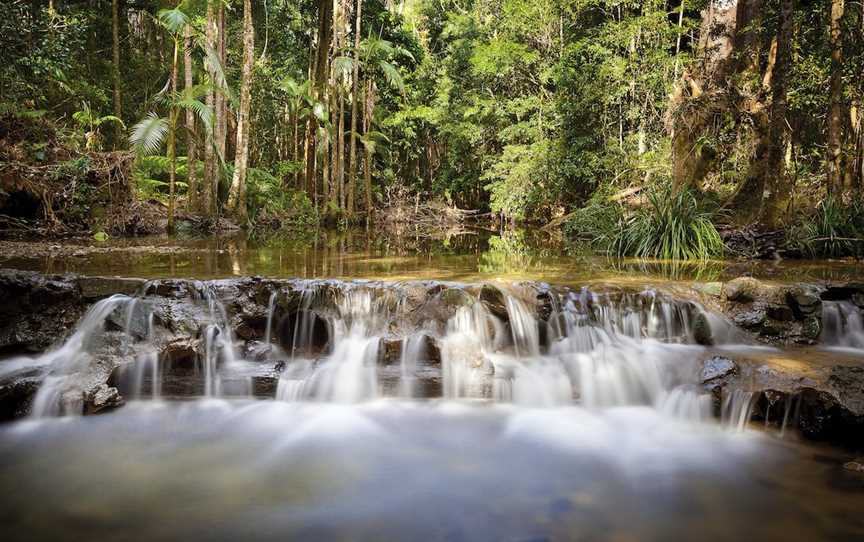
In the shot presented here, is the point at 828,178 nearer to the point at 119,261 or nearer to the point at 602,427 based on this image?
the point at 602,427

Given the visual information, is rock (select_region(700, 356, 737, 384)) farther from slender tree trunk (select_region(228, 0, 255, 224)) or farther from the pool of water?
slender tree trunk (select_region(228, 0, 255, 224))

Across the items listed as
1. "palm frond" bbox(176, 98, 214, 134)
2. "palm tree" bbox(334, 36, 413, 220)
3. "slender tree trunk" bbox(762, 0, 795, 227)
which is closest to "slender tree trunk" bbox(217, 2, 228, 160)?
"palm frond" bbox(176, 98, 214, 134)

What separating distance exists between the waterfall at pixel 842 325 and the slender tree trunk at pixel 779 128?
4.83 metres

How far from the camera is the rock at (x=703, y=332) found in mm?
5914

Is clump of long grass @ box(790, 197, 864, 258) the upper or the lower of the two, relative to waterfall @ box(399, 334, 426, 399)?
upper

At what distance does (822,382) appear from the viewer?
4.55 metres

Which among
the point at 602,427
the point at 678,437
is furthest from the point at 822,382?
A: the point at 602,427

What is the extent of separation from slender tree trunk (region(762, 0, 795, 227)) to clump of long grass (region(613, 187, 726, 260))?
1.05m

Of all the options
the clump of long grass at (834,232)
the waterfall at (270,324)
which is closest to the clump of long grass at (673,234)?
the clump of long grass at (834,232)

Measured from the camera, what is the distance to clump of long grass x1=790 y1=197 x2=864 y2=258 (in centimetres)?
898

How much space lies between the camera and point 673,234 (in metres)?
9.80

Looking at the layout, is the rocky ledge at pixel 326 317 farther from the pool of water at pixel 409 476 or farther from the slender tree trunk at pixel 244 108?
the slender tree trunk at pixel 244 108

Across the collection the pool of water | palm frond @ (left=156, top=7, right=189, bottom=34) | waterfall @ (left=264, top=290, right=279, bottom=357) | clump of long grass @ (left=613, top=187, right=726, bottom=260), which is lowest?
the pool of water

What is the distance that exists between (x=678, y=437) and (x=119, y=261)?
732 centimetres
